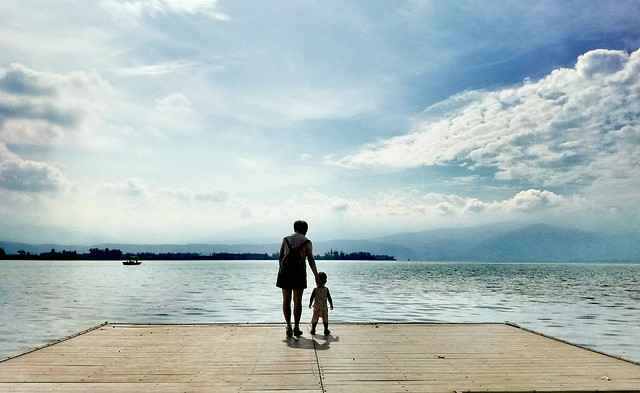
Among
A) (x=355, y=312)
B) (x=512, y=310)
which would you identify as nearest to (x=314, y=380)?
(x=355, y=312)

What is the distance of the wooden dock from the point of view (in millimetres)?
7633

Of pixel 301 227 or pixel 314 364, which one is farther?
pixel 301 227

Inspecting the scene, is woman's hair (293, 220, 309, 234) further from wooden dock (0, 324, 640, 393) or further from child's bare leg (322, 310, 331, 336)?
wooden dock (0, 324, 640, 393)

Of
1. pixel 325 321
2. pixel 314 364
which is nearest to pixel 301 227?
pixel 325 321

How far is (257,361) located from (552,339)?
7.23 metres

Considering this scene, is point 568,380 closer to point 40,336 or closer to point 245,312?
point 40,336

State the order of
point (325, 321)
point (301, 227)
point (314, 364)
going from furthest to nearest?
point (325, 321) < point (301, 227) < point (314, 364)

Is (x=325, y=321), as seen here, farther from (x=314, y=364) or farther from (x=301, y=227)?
(x=314, y=364)

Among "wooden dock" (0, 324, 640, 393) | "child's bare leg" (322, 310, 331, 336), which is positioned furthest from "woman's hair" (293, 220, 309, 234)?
"wooden dock" (0, 324, 640, 393)

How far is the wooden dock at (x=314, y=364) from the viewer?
25.0 ft

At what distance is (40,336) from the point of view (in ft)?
67.2

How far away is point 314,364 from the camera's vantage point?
29.0 ft

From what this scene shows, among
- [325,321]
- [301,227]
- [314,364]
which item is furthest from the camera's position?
[325,321]

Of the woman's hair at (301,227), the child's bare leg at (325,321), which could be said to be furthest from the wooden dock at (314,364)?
the woman's hair at (301,227)
